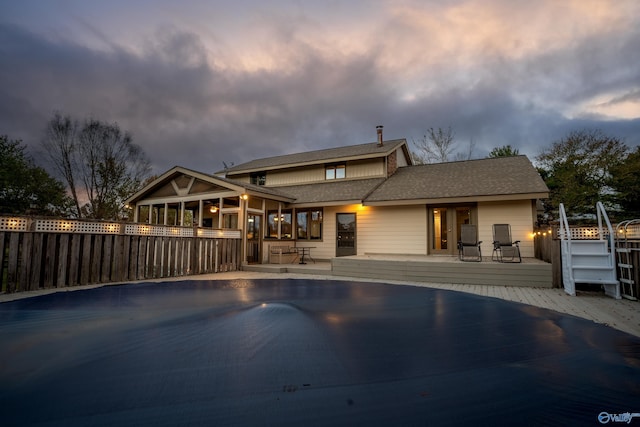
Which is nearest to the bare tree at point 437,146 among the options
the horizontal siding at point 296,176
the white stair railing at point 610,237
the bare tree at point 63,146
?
the horizontal siding at point 296,176

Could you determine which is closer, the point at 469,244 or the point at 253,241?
the point at 469,244

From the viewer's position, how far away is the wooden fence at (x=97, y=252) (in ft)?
18.3

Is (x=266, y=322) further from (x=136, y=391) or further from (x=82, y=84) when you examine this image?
(x=82, y=84)

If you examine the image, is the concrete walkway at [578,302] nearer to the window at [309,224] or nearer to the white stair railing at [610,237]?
the white stair railing at [610,237]

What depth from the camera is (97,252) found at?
22.1ft

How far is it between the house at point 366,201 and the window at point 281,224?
0.14 feet

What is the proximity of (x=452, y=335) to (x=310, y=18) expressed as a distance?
12.1 m

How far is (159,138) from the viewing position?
70.6 ft

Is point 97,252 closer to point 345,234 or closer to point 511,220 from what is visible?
point 345,234

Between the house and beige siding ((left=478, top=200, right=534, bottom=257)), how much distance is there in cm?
3

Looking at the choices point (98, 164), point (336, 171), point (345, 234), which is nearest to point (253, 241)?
point (345, 234)

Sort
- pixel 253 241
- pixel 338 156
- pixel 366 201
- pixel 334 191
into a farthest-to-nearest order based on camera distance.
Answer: pixel 338 156
pixel 334 191
pixel 253 241
pixel 366 201

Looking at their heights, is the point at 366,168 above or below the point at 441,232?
above

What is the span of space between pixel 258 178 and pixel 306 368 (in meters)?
14.0
